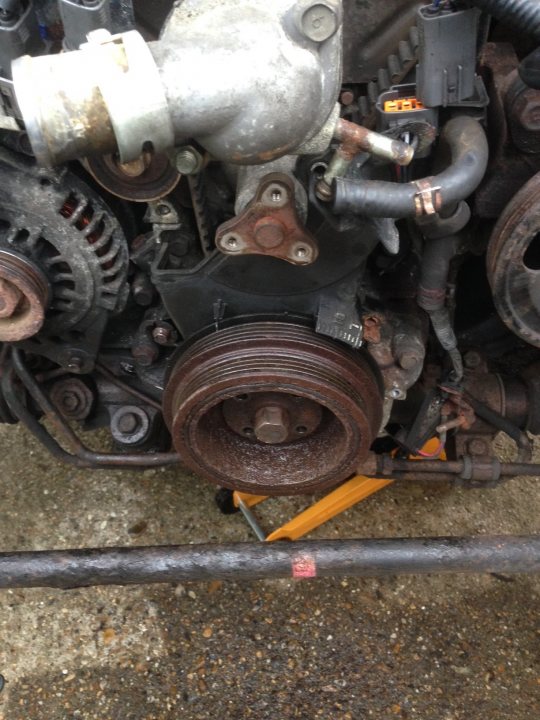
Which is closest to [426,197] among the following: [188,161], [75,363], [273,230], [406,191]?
[406,191]

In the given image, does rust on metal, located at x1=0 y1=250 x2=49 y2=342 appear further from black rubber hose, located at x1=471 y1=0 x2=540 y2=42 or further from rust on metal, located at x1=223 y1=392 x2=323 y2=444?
black rubber hose, located at x1=471 y1=0 x2=540 y2=42

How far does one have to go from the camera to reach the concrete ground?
1640 millimetres

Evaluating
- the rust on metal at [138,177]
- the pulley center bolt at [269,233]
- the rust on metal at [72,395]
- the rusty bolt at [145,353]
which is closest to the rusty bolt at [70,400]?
the rust on metal at [72,395]

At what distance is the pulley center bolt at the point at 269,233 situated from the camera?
1087mm

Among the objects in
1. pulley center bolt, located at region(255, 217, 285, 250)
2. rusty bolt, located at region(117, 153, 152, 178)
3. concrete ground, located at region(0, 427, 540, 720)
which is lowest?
concrete ground, located at region(0, 427, 540, 720)

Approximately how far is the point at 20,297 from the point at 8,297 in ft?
0.07

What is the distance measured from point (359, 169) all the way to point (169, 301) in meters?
0.41

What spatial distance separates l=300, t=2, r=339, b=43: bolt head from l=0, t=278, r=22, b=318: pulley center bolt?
2.22 ft

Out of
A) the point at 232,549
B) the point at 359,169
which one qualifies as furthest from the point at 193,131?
the point at 232,549

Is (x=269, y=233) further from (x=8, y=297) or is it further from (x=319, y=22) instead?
(x=8, y=297)

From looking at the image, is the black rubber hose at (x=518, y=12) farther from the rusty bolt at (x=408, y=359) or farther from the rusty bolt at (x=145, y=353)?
the rusty bolt at (x=145, y=353)

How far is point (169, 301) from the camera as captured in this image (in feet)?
4.24

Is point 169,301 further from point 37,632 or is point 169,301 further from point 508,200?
point 37,632

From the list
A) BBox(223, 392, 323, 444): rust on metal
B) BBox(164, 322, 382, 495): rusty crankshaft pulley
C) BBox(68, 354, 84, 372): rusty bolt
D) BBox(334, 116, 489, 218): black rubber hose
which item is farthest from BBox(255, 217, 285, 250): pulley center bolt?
BBox(68, 354, 84, 372): rusty bolt
